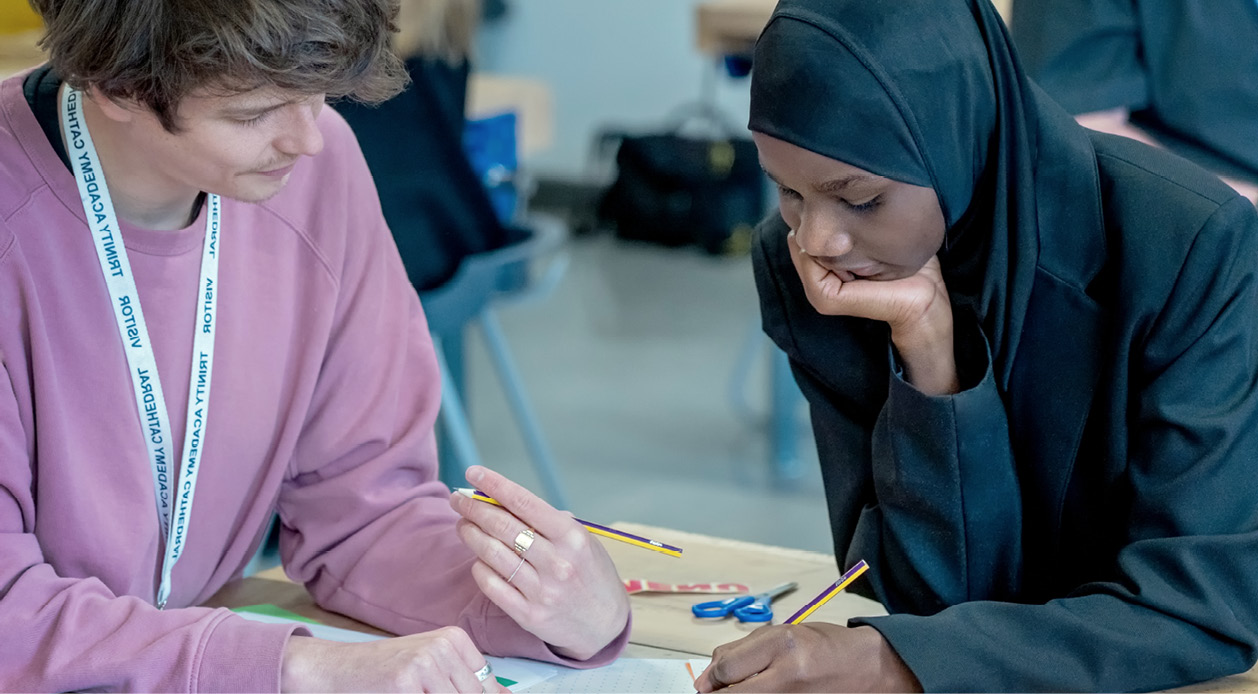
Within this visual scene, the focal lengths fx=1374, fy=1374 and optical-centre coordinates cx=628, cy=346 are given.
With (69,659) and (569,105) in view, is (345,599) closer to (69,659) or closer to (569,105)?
(69,659)

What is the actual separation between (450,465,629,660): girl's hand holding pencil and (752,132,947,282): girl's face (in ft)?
1.08

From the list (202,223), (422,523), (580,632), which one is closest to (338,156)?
(202,223)

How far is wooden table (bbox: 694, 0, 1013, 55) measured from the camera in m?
3.72

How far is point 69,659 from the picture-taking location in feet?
3.60

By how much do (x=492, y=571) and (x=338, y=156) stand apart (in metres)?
0.46

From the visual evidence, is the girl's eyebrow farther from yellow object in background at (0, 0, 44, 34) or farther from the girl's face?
yellow object in background at (0, 0, 44, 34)

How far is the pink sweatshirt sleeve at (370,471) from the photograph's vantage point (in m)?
1.34

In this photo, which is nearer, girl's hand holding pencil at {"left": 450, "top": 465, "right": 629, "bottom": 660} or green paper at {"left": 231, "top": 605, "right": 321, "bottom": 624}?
girl's hand holding pencil at {"left": 450, "top": 465, "right": 629, "bottom": 660}

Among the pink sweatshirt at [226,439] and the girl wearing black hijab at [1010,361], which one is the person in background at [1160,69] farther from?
the pink sweatshirt at [226,439]

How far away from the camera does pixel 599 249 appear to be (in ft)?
21.2

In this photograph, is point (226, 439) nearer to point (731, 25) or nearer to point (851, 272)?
point (851, 272)

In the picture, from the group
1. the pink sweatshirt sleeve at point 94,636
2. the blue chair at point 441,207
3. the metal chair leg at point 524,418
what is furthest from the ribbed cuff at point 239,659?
the metal chair leg at point 524,418

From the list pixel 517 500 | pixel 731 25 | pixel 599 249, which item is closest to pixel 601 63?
pixel 599 249

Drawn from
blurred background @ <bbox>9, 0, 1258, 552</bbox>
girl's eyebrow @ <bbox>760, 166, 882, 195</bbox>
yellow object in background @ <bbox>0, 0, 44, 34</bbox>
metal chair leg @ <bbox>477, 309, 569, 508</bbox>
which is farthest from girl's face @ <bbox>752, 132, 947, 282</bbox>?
yellow object in background @ <bbox>0, 0, 44, 34</bbox>
